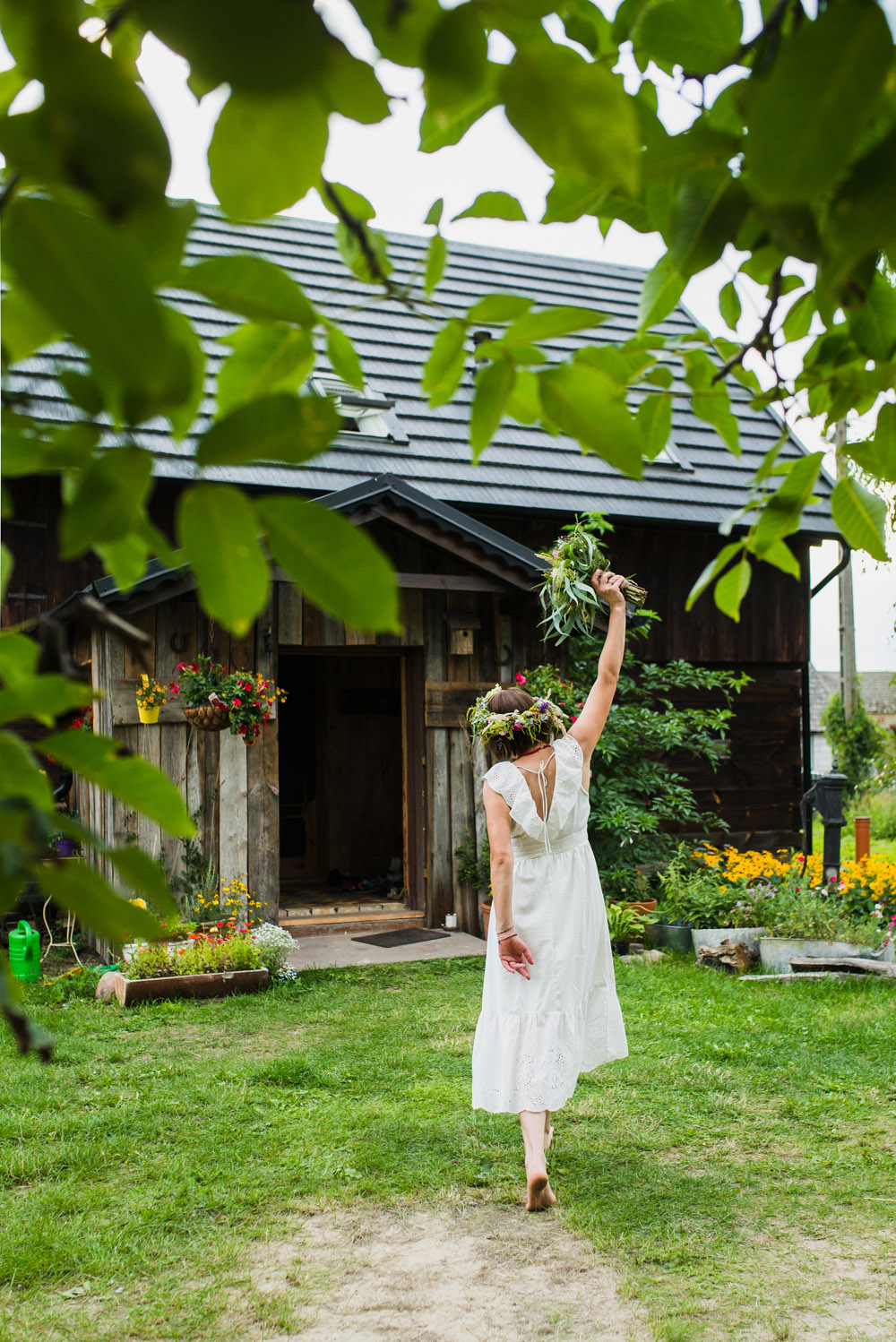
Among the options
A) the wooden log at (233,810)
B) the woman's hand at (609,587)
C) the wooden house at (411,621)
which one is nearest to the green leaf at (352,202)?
the woman's hand at (609,587)

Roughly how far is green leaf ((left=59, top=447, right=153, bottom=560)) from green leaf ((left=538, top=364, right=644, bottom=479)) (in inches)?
12.5

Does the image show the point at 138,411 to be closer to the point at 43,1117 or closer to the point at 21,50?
the point at 21,50

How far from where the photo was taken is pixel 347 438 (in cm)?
985

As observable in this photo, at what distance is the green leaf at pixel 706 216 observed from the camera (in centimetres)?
70

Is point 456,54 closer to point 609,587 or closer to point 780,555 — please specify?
point 780,555

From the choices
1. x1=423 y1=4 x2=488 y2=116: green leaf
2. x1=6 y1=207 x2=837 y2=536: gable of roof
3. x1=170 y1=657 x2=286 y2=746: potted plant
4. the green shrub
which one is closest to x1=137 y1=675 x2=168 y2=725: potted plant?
x1=170 y1=657 x2=286 y2=746: potted plant

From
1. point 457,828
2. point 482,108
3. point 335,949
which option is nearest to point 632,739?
point 457,828

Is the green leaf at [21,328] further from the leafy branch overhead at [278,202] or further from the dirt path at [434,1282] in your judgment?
the dirt path at [434,1282]

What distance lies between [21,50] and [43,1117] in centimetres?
467

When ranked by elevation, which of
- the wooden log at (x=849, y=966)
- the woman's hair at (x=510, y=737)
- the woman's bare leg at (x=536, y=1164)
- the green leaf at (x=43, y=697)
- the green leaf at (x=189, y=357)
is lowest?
the wooden log at (x=849, y=966)

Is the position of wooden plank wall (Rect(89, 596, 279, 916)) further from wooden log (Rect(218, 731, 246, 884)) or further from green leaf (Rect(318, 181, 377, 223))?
green leaf (Rect(318, 181, 377, 223))

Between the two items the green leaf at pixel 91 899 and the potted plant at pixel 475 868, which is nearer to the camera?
the green leaf at pixel 91 899

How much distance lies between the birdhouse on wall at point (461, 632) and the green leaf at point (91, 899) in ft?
25.5

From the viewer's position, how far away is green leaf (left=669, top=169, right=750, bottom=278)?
70 cm
